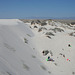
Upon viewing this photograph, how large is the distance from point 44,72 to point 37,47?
8496 millimetres

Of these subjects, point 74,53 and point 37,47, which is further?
point 37,47

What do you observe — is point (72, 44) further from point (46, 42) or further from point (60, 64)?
point (60, 64)

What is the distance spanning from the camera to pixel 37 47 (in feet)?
73.0

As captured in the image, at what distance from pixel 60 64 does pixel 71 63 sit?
1.78m

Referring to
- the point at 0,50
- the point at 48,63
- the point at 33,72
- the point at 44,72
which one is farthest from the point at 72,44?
the point at 0,50

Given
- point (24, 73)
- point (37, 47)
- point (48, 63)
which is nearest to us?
point (24, 73)

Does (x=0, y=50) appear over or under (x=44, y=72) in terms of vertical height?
over

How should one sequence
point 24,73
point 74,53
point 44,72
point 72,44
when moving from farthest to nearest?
point 72,44
point 74,53
point 44,72
point 24,73

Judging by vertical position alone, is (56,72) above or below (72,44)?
below

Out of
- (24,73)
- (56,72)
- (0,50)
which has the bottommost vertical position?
(56,72)

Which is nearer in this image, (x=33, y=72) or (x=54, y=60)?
(x=33, y=72)

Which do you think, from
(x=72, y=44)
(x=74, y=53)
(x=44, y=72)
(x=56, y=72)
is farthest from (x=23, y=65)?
(x=72, y=44)

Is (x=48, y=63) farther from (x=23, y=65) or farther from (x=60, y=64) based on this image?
(x=23, y=65)

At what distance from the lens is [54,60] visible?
17672mm
